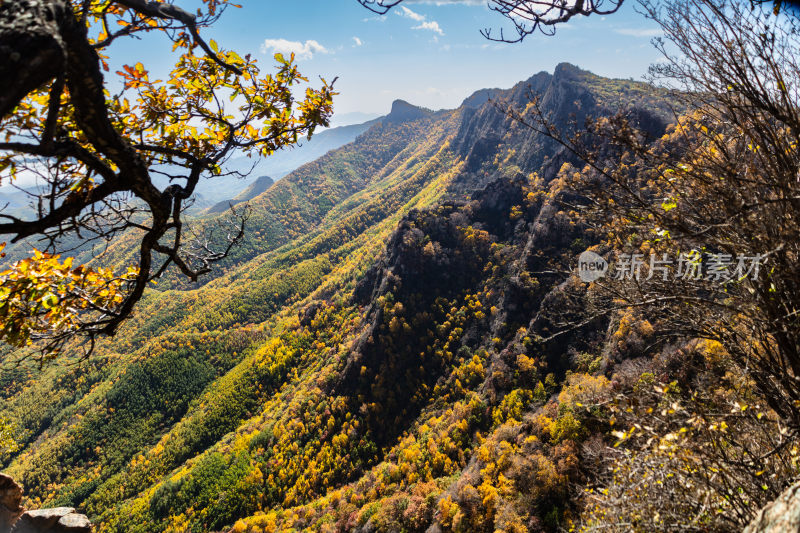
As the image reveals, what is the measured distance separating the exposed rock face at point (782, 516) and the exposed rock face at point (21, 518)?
1531 centimetres

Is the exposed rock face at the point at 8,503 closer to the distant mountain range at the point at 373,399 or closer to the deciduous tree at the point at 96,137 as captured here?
the deciduous tree at the point at 96,137

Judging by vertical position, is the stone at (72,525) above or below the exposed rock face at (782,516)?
below

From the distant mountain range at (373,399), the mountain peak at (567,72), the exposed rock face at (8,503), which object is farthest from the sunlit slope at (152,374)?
the exposed rock face at (8,503)

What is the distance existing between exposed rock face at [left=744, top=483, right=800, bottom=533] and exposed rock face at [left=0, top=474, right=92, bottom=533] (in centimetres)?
1531

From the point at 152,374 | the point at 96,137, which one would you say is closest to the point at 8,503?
the point at 96,137

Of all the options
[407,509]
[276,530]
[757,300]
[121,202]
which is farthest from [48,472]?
[757,300]

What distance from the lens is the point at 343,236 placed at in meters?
156

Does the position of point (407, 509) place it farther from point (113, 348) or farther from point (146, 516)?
point (113, 348)

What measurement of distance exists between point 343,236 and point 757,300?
156 meters

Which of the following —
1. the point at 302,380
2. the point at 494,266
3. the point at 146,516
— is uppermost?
the point at 494,266

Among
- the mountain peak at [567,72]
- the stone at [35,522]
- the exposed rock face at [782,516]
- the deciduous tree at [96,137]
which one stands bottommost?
the stone at [35,522]

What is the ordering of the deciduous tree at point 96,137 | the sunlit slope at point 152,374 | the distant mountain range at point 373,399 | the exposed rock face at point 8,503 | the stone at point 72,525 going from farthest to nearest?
the sunlit slope at point 152,374
the distant mountain range at point 373,399
the stone at point 72,525
the exposed rock face at point 8,503
the deciduous tree at point 96,137

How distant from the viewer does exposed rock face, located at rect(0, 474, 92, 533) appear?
28.8 ft

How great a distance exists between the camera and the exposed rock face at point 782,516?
107 inches
